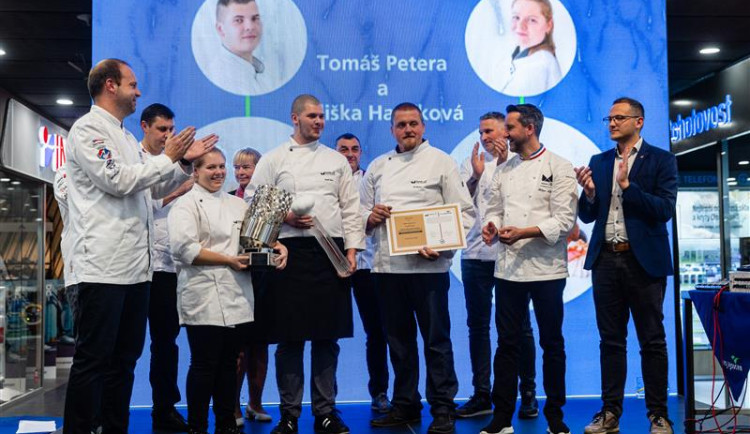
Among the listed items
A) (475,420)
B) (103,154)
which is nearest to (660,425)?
(475,420)

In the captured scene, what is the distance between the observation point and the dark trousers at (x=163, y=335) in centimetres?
446

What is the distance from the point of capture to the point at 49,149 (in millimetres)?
10180

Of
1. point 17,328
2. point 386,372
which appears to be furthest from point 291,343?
point 17,328

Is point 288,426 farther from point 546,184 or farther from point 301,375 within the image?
point 546,184

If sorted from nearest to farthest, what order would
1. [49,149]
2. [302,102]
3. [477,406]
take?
[302,102] < [477,406] < [49,149]

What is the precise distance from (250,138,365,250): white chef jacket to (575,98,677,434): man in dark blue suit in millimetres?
1196

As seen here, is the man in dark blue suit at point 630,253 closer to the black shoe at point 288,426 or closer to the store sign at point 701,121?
the black shoe at point 288,426

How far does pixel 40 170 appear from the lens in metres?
9.55

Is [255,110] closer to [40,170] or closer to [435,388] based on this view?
[435,388]

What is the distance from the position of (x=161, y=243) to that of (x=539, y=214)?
6.71 ft

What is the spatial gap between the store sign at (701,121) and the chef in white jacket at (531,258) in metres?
4.93

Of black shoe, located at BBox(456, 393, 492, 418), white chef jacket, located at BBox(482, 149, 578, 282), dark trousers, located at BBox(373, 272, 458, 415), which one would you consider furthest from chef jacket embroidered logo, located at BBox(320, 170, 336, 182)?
black shoe, located at BBox(456, 393, 492, 418)

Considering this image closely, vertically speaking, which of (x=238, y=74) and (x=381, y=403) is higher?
(x=238, y=74)

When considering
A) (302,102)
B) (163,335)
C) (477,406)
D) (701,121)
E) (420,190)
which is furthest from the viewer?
(701,121)
